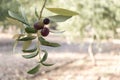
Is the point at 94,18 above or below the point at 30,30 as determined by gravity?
below

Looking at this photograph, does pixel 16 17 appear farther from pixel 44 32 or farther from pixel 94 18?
pixel 94 18

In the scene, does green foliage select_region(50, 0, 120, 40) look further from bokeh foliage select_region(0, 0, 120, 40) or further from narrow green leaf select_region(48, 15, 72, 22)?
narrow green leaf select_region(48, 15, 72, 22)

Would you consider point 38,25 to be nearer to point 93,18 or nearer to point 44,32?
point 44,32

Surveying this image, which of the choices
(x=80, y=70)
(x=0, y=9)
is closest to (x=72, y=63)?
(x=80, y=70)

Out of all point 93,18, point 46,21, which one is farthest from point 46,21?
point 93,18

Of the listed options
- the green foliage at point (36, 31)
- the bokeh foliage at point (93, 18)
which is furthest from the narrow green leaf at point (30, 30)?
the bokeh foliage at point (93, 18)

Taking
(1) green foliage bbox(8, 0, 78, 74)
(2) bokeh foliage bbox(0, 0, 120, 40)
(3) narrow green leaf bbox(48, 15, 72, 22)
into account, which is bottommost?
(2) bokeh foliage bbox(0, 0, 120, 40)

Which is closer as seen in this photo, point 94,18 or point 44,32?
point 44,32

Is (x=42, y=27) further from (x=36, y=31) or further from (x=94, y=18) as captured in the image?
(x=94, y=18)

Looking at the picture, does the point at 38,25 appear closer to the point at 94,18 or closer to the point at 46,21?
the point at 46,21

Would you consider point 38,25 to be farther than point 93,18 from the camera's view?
No

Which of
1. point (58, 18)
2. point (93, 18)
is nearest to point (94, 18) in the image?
point (93, 18)

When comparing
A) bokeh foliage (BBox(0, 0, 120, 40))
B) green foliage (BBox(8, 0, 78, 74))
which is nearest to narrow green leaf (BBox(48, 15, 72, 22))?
green foliage (BBox(8, 0, 78, 74))

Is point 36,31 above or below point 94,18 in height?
above
